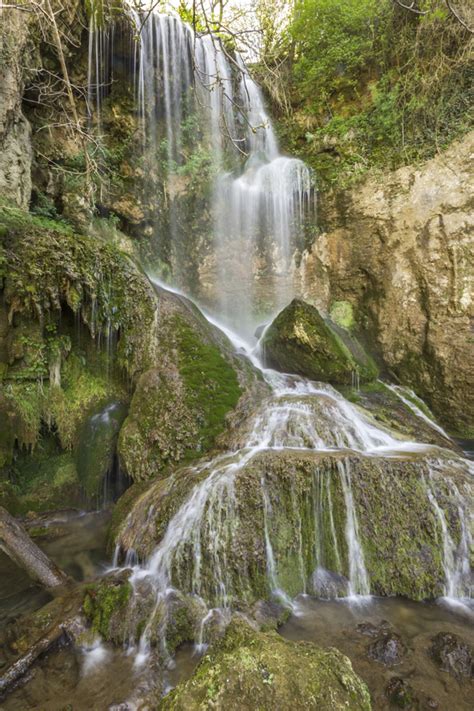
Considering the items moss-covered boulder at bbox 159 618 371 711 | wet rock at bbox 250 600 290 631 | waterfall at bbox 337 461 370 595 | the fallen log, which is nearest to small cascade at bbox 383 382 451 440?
waterfall at bbox 337 461 370 595

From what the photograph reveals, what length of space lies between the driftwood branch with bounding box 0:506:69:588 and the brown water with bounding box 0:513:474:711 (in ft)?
0.47

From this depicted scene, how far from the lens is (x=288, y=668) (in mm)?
1618

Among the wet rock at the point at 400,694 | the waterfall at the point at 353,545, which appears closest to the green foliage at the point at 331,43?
the waterfall at the point at 353,545

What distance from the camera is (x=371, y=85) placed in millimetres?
8773

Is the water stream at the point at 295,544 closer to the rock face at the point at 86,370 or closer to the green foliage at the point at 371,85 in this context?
the rock face at the point at 86,370

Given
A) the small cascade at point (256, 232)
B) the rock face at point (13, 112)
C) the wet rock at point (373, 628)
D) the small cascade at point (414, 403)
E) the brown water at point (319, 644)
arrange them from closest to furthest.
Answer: the brown water at point (319, 644)
the wet rock at point (373, 628)
the rock face at point (13, 112)
the small cascade at point (414, 403)
the small cascade at point (256, 232)

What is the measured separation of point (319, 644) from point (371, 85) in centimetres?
1100

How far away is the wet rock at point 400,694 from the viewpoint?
2148mm

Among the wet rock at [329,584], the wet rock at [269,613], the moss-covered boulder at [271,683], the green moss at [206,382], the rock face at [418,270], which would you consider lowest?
the wet rock at [269,613]

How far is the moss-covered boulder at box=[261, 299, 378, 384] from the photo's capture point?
6516mm

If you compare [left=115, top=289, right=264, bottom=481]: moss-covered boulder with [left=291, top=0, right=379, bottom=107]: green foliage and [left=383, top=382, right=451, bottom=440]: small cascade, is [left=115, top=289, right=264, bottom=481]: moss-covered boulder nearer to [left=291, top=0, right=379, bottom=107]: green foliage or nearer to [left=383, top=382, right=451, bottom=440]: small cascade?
[left=383, top=382, right=451, bottom=440]: small cascade

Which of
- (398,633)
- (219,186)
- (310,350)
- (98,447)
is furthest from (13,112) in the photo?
(398,633)

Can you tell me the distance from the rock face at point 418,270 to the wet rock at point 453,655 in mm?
5012

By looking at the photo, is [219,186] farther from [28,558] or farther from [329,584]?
[329,584]
